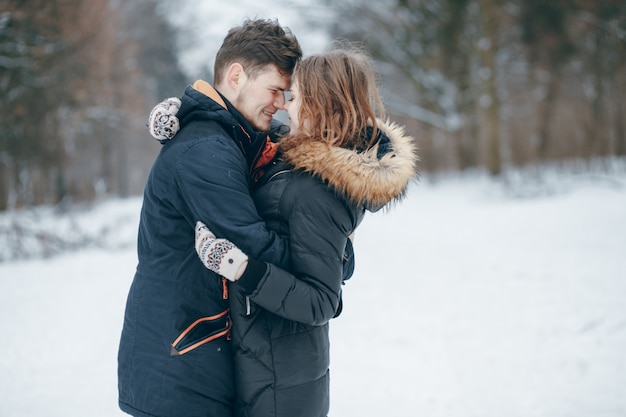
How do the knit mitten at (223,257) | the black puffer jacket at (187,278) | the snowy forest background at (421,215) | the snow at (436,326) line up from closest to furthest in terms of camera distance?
the knit mitten at (223,257) → the black puffer jacket at (187,278) → the snow at (436,326) → the snowy forest background at (421,215)

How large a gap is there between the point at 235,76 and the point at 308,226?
854mm

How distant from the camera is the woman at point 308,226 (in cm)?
197

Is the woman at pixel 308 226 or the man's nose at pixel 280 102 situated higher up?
the man's nose at pixel 280 102

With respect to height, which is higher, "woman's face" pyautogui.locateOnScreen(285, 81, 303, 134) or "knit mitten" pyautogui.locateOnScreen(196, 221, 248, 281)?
"woman's face" pyautogui.locateOnScreen(285, 81, 303, 134)

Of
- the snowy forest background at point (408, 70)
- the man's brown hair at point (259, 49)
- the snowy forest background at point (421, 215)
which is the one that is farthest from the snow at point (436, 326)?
the snowy forest background at point (408, 70)

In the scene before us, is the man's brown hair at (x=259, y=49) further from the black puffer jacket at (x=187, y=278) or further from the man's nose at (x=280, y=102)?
the black puffer jacket at (x=187, y=278)

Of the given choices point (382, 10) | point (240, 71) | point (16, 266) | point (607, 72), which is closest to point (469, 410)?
point (240, 71)

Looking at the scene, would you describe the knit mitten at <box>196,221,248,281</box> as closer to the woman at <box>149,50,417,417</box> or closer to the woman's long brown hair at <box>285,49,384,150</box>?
the woman at <box>149,50,417,417</box>

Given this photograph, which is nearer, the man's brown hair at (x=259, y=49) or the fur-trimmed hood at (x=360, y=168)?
the fur-trimmed hood at (x=360, y=168)

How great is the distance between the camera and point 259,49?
2441 millimetres

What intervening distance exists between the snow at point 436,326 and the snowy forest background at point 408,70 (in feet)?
28.4

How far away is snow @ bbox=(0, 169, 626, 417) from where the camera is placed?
→ 15.3ft

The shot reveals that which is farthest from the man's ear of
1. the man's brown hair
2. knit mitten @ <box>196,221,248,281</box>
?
knit mitten @ <box>196,221,248,281</box>

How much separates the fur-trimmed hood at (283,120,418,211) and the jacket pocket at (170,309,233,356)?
0.67 metres
